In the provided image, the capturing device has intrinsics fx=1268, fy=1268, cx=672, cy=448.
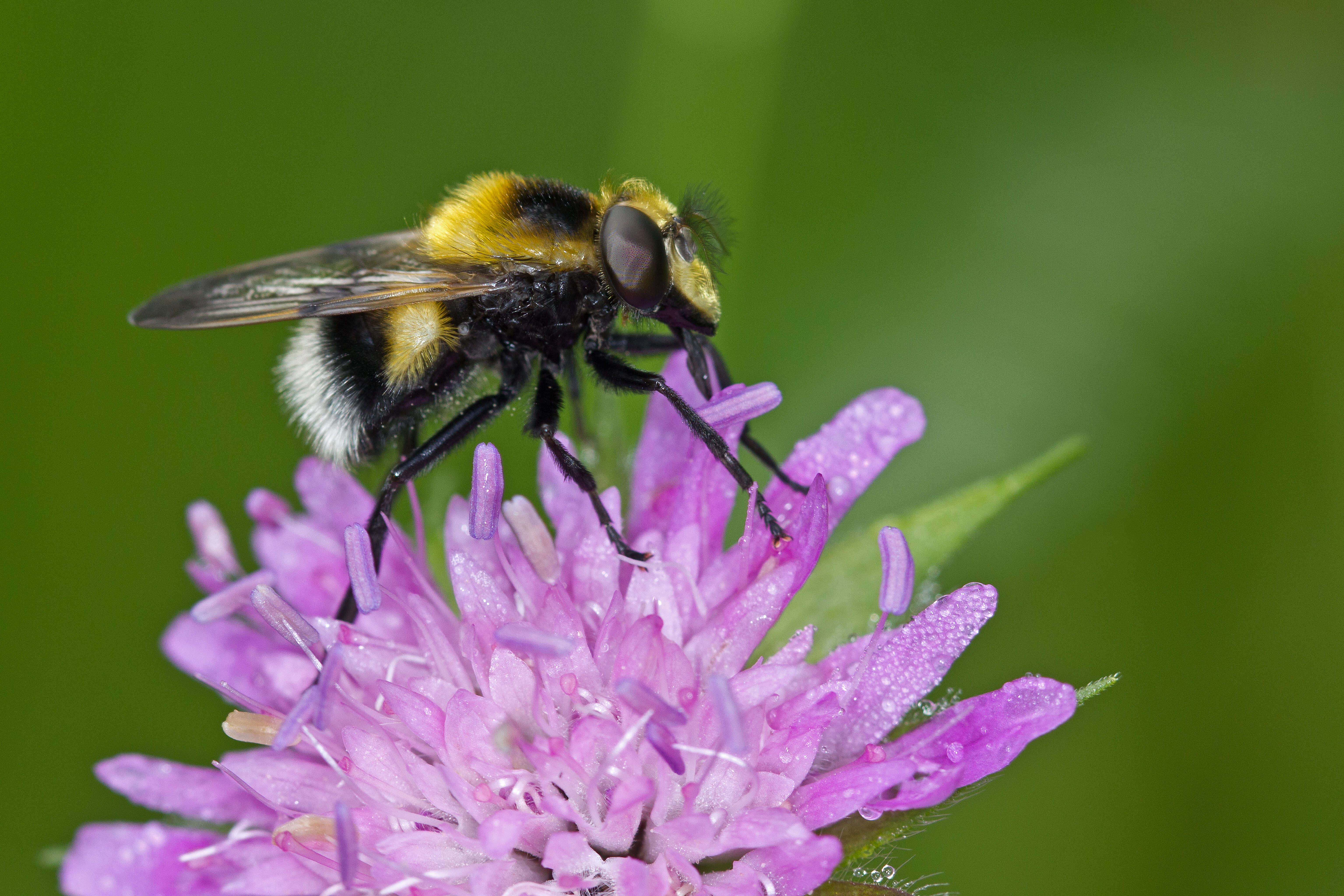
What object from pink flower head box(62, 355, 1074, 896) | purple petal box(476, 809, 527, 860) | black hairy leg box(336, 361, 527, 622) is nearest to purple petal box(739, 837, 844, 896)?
pink flower head box(62, 355, 1074, 896)

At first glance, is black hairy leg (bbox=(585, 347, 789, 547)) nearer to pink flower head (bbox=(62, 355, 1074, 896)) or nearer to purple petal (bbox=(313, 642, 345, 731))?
pink flower head (bbox=(62, 355, 1074, 896))

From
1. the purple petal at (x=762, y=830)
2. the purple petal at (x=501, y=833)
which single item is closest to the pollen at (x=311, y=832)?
the purple petal at (x=501, y=833)

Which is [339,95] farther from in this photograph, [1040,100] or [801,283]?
[1040,100]

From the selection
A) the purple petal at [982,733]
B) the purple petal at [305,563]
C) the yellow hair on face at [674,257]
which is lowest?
the purple petal at [982,733]

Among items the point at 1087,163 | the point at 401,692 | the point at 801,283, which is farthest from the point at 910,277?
the point at 401,692

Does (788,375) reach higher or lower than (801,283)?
lower

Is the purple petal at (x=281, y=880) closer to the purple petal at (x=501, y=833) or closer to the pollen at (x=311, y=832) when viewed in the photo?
the pollen at (x=311, y=832)
